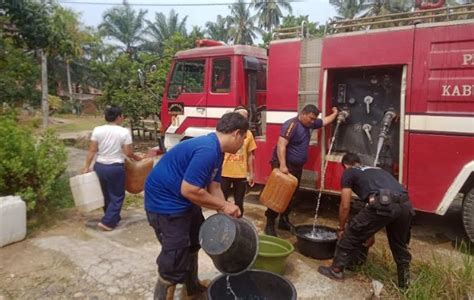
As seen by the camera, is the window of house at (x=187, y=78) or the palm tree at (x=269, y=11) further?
the palm tree at (x=269, y=11)

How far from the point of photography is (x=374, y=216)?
11.2 ft

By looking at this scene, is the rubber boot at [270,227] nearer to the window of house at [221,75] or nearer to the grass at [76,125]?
the window of house at [221,75]

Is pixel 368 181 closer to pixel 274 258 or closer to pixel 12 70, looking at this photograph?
pixel 274 258

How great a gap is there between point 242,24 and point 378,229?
31.5 m

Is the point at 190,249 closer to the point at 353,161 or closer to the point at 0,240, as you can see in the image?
the point at 353,161

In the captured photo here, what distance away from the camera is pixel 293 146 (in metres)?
4.78

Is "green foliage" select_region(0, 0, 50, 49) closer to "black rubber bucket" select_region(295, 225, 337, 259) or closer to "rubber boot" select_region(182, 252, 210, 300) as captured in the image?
"rubber boot" select_region(182, 252, 210, 300)

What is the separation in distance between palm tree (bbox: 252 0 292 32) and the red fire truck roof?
26.7 metres

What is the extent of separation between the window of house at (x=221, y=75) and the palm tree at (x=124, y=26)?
98.0 ft

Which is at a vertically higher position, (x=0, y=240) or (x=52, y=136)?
(x=52, y=136)

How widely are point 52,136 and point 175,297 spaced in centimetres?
306

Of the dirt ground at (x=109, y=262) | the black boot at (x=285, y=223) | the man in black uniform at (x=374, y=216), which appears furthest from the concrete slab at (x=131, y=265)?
the black boot at (x=285, y=223)

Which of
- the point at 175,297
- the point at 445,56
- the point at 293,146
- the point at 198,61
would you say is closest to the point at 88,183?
the point at 175,297

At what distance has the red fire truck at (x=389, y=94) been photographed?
425cm
